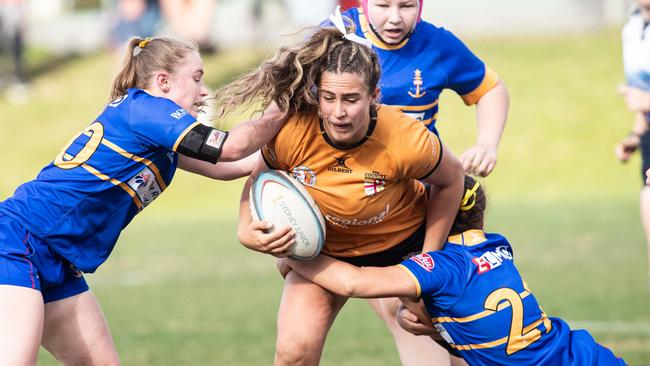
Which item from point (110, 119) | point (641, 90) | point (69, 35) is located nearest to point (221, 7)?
point (69, 35)

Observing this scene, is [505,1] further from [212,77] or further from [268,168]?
[268,168]

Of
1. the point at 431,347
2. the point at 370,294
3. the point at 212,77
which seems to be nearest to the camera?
the point at 370,294

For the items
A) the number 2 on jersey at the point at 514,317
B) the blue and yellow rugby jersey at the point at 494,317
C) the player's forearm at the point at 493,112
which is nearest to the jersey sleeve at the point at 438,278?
the blue and yellow rugby jersey at the point at 494,317

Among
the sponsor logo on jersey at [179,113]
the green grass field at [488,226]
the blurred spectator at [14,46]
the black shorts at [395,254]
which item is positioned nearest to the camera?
the sponsor logo on jersey at [179,113]

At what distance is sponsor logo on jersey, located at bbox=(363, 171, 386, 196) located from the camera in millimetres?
4375

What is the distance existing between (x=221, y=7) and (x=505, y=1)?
801 centimetres

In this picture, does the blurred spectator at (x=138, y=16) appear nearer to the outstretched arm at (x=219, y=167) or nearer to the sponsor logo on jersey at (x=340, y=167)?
the outstretched arm at (x=219, y=167)

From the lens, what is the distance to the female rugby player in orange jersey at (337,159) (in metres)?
4.22

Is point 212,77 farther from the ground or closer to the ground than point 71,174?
closer to the ground

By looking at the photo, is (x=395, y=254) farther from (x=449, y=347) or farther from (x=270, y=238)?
(x=270, y=238)

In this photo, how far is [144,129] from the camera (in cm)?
432

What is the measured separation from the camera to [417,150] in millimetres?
4285

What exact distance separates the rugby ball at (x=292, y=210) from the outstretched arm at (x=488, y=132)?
892mm

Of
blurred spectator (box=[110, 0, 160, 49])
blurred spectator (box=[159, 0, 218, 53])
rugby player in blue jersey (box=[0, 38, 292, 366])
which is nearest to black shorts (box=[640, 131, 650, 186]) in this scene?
rugby player in blue jersey (box=[0, 38, 292, 366])
